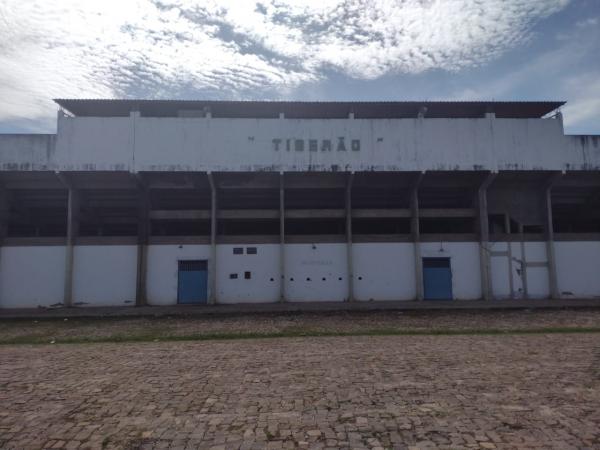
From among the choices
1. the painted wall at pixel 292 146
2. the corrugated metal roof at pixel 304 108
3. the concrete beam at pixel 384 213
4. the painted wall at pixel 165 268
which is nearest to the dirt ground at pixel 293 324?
the painted wall at pixel 165 268

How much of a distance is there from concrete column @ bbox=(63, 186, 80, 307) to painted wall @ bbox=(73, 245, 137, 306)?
A: 20 cm

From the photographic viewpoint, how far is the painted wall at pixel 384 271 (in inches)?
857

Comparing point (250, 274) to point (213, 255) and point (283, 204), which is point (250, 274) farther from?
point (283, 204)

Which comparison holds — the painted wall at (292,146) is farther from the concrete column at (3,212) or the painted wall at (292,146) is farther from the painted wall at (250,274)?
the painted wall at (250,274)

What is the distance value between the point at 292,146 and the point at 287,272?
6.95 m

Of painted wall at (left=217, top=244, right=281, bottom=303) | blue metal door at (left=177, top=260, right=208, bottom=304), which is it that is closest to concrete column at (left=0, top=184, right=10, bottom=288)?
blue metal door at (left=177, top=260, right=208, bottom=304)

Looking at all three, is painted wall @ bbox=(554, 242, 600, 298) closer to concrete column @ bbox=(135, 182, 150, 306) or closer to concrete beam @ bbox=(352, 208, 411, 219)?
concrete beam @ bbox=(352, 208, 411, 219)

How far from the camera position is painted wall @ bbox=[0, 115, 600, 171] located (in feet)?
68.4

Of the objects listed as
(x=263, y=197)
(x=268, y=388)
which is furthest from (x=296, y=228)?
(x=268, y=388)

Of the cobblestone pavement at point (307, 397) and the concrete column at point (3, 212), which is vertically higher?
the concrete column at point (3, 212)

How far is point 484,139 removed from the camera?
21.7 metres

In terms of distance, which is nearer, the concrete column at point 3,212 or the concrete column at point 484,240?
the concrete column at point 3,212

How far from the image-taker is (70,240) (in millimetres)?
21141

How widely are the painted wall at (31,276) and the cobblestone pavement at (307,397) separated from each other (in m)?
12.4
